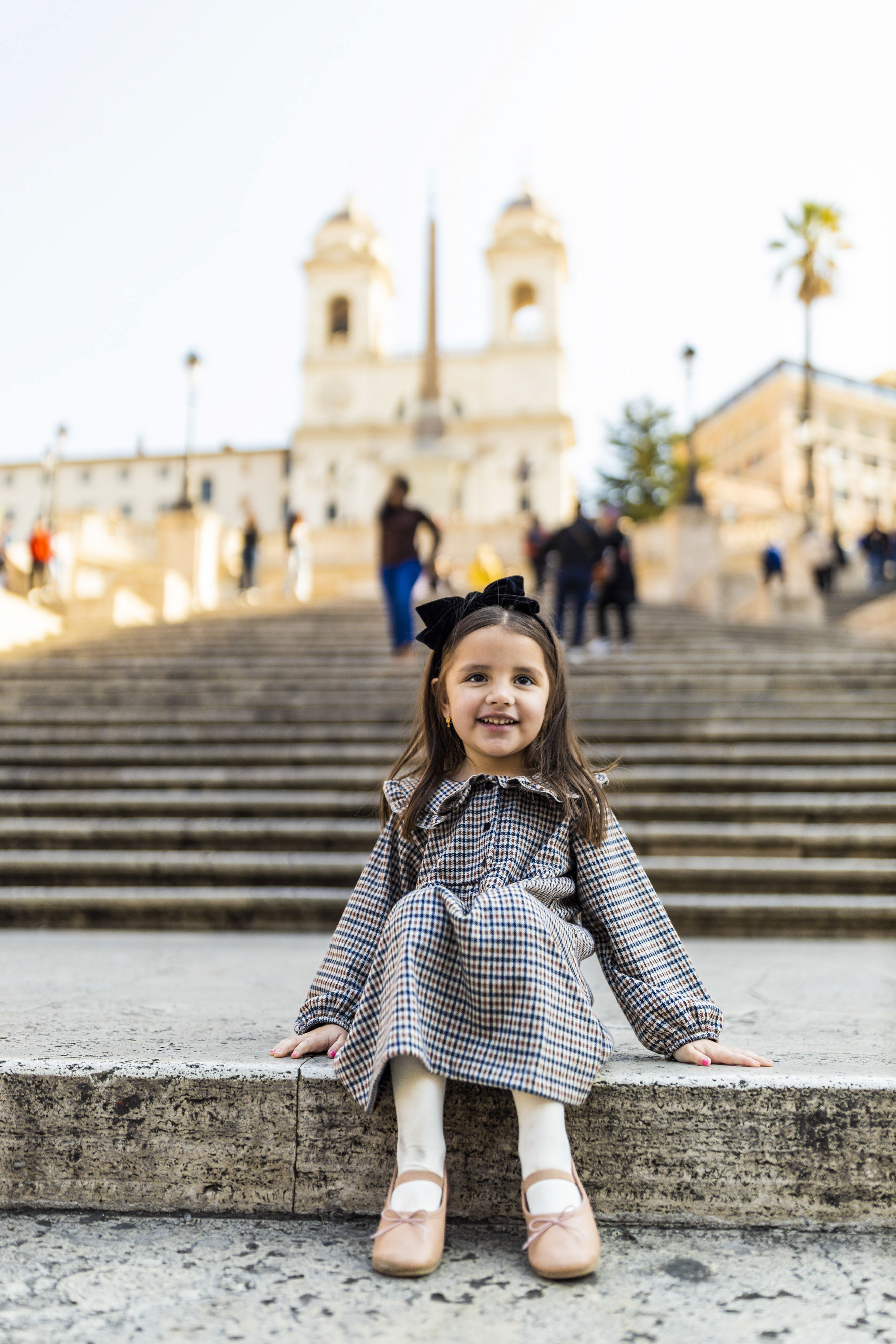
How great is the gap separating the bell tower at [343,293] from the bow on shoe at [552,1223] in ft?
190

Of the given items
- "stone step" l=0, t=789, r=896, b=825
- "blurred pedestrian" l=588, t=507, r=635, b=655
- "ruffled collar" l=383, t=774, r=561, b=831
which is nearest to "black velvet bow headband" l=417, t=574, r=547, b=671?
"ruffled collar" l=383, t=774, r=561, b=831

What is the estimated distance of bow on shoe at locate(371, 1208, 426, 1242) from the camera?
175 centimetres

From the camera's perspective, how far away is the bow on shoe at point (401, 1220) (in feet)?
5.73

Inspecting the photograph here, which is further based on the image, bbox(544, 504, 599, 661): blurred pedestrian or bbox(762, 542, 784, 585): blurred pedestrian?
bbox(762, 542, 784, 585): blurred pedestrian

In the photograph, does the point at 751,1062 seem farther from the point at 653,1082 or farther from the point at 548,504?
the point at 548,504

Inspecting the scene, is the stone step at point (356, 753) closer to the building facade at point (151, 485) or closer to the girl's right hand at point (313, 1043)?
the girl's right hand at point (313, 1043)

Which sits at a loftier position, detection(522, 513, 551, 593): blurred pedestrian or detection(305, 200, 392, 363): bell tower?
detection(305, 200, 392, 363): bell tower

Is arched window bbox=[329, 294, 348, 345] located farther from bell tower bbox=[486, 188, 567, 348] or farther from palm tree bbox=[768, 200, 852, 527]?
palm tree bbox=[768, 200, 852, 527]

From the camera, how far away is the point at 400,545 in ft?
29.6

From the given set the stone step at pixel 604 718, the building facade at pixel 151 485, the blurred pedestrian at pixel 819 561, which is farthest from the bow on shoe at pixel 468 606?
the building facade at pixel 151 485

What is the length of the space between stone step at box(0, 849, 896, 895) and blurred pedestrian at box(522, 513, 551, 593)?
20.0 feet

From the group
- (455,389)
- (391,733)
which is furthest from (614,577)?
(455,389)

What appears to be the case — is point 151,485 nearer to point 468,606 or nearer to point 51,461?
point 51,461

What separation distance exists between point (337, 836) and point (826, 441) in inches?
2553
